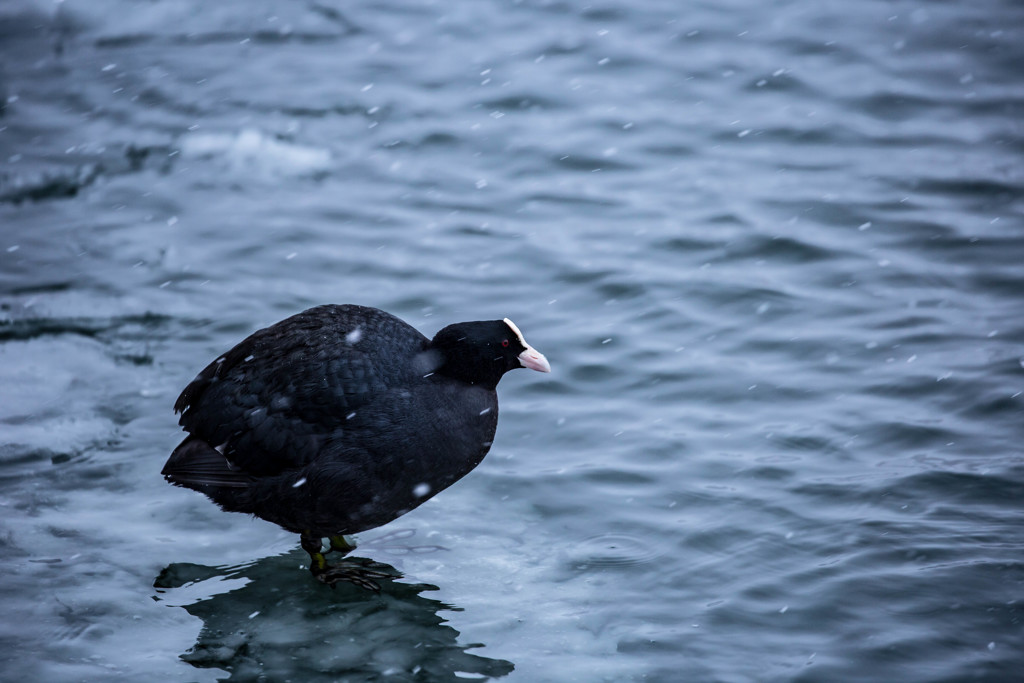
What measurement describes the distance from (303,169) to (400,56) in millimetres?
2438

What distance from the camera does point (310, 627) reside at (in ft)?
17.3

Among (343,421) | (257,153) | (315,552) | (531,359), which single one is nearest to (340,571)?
(315,552)

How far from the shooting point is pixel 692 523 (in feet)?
19.8

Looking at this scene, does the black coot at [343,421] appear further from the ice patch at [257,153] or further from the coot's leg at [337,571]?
the ice patch at [257,153]

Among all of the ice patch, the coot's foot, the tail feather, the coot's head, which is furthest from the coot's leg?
the ice patch

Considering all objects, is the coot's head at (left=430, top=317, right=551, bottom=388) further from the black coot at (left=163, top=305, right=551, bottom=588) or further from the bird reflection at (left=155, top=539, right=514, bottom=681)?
the bird reflection at (left=155, top=539, right=514, bottom=681)

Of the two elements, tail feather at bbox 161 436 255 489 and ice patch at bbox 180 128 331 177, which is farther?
ice patch at bbox 180 128 331 177

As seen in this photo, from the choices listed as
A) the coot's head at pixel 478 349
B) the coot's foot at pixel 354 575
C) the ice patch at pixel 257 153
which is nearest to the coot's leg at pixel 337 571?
the coot's foot at pixel 354 575

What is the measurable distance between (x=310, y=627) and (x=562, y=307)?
337 centimetres

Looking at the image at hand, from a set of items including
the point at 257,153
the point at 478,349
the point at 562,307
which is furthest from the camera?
the point at 257,153

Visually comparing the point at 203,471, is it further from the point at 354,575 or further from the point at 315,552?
the point at 354,575

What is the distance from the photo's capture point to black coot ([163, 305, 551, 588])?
16.9ft

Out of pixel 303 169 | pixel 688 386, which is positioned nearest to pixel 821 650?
pixel 688 386

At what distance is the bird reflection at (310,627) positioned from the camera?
496cm
